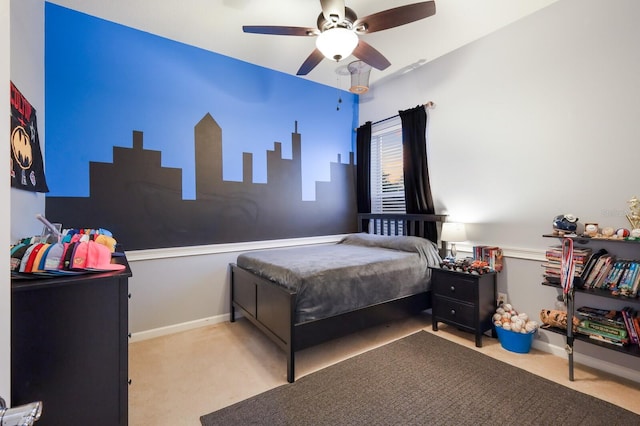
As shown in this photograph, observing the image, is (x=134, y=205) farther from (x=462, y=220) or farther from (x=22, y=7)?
(x=462, y=220)

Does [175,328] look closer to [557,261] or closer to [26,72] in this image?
[26,72]

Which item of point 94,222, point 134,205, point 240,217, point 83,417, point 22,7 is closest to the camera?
point 83,417

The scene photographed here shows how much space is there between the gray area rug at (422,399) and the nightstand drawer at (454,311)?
38cm

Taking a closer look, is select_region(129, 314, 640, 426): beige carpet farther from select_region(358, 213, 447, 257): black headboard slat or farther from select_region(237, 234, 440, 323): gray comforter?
select_region(358, 213, 447, 257): black headboard slat

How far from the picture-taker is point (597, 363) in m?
2.27

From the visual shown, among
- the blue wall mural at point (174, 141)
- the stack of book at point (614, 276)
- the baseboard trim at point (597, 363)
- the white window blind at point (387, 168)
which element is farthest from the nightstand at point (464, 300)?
the blue wall mural at point (174, 141)

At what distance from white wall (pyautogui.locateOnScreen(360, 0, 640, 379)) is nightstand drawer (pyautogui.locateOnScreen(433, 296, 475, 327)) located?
493 mm

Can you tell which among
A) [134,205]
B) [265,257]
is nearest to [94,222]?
[134,205]

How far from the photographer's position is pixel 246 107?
136 inches

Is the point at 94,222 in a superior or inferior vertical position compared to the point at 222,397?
superior

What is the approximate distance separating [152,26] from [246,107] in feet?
3.68

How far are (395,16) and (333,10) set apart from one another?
17.6 inches

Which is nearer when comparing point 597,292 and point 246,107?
point 597,292

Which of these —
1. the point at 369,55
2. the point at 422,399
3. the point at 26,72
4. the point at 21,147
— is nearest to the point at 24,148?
the point at 21,147
